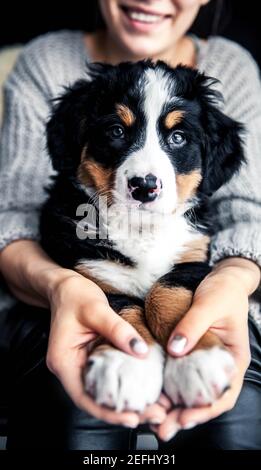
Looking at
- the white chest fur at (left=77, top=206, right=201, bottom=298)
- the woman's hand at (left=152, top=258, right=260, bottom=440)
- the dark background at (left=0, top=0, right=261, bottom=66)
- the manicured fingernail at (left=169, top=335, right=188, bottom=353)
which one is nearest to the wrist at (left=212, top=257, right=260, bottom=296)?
the woman's hand at (left=152, top=258, right=260, bottom=440)

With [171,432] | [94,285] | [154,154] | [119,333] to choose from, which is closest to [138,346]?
[119,333]

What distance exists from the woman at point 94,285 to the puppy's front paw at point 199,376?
0.10ft

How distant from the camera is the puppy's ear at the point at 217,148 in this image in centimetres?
157

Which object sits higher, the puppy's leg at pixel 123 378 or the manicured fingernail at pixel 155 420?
the puppy's leg at pixel 123 378

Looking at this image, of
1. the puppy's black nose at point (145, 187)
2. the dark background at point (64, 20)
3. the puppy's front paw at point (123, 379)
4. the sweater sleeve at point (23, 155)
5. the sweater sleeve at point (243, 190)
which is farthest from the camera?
the dark background at point (64, 20)

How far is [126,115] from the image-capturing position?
4.82 feet

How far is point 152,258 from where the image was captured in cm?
156

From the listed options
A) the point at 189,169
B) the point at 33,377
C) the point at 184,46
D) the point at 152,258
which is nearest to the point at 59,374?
the point at 33,377

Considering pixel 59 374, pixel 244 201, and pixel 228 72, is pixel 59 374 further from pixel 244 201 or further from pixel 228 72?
pixel 228 72

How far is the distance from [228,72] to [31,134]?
67 centimetres

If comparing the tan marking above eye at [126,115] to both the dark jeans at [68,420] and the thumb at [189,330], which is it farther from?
the dark jeans at [68,420]

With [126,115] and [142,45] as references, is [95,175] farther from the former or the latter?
[142,45]

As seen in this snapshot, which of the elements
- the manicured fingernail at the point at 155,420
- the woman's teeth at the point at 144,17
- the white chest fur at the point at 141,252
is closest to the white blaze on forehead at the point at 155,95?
the white chest fur at the point at 141,252

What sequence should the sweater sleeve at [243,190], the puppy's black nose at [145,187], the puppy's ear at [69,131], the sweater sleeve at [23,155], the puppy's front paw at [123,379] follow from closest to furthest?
the puppy's front paw at [123,379]
the puppy's black nose at [145,187]
the puppy's ear at [69,131]
the sweater sleeve at [243,190]
the sweater sleeve at [23,155]
